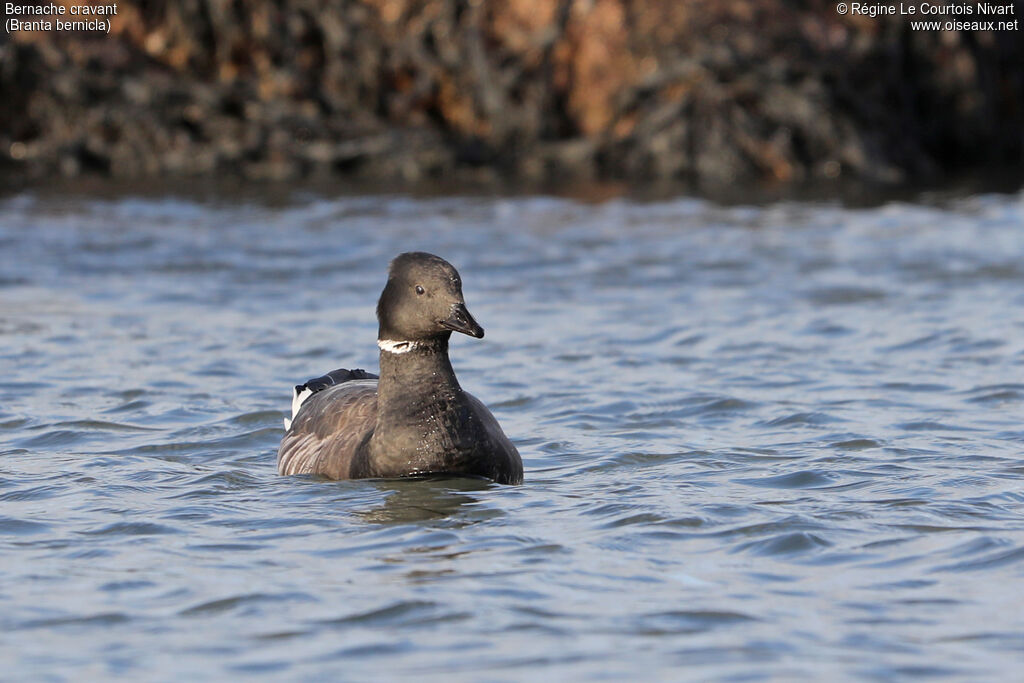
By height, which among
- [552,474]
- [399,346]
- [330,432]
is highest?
[399,346]

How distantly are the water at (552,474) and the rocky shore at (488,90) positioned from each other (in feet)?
23.4

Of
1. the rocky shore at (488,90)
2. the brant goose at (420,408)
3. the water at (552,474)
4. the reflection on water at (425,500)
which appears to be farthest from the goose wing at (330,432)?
the rocky shore at (488,90)

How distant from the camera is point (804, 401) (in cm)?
1043

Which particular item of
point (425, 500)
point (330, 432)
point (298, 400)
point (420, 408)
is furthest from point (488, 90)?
point (425, 500)

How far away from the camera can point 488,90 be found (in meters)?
25.3

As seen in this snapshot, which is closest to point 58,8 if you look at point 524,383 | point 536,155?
point 536,155

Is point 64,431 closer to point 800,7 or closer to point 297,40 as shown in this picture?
point 297,40

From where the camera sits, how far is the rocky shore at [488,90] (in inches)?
971

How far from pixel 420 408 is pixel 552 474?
1009 millimetres

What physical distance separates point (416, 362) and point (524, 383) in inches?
126

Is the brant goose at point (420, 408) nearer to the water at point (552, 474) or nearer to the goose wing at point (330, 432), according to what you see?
the goose wing at point (330, 432)

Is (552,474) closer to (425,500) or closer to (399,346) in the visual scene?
(425,500)

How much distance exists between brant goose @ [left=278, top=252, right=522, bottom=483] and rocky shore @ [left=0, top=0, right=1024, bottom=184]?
53.9 ft

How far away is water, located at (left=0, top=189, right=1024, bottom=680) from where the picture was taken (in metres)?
5.75
